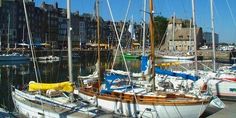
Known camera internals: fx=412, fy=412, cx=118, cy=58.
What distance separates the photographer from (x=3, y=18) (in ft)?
368

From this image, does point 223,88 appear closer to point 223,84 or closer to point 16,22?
point 223,84

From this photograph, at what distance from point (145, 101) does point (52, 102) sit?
437 centimetres

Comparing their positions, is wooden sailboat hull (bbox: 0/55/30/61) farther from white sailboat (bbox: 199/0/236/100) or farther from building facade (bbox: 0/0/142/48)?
white sailboat (bbox: 199/0/236/100)

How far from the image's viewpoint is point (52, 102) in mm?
18719

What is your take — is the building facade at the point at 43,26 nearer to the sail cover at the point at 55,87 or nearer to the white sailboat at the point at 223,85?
the white sailboat at the point at 223,85

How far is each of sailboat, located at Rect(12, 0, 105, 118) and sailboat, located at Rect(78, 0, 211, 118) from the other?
215cm

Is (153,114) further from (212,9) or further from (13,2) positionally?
(13,2)

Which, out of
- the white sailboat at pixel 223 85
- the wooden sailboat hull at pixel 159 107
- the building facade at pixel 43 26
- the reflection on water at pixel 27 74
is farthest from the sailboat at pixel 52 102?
the building facade at pixel 43 26

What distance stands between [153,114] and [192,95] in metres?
2.32

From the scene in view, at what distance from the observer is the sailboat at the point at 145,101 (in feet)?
62.9

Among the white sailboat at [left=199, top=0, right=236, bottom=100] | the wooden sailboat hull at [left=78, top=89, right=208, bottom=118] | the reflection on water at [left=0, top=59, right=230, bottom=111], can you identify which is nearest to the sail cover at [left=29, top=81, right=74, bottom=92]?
the wooden sailboat hull at [left=78, top=89, right=208, bottom=118]

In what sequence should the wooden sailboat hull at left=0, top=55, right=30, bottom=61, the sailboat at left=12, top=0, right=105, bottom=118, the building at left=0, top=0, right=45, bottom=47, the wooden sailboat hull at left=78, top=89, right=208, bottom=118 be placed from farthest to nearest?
the building at left=0, top=0, right=45, bottom=47 → the wooden sailboat hull at left=0, top=55, right=30, bottom=61 → the wooden sailboat hull at left=78, top=89, right=208, bottom=118 → the sailboat at left=12, top=0, right=105, bottom=118

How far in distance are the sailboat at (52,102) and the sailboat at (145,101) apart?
84.6 inches

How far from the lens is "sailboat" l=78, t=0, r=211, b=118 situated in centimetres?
1917
